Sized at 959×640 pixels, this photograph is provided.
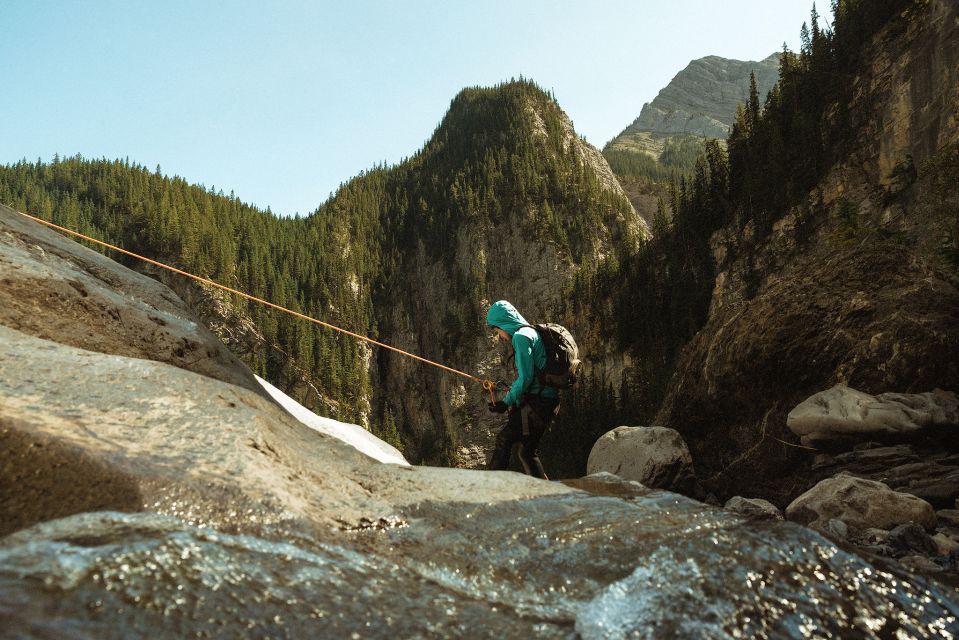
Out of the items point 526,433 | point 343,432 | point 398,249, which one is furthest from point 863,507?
point 398,249

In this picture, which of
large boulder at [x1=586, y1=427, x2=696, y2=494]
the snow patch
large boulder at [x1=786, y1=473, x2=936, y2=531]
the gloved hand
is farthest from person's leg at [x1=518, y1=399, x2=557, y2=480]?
large boulder at [x1=586, y1=427, x2=696, y2=494]

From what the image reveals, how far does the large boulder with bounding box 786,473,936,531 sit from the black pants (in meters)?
2.96

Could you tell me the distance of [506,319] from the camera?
7383 mm

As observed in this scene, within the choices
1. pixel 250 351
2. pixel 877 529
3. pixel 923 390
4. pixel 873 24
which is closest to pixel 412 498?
pixel 877 529

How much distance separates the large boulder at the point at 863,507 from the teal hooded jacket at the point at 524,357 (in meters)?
3.08

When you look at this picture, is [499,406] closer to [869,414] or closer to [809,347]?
[869,414]

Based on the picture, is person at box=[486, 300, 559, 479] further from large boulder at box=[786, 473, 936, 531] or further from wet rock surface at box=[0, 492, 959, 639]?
wet rock surface at box=[0, 492, 959, 639]

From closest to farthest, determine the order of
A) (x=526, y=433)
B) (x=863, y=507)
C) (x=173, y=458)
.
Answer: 1. (x=173, y=458)
2. (x=863, y=507)
3. (x=526, y=433)

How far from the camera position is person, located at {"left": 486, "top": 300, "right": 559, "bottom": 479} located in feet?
23.0

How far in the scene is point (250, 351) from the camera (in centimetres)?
7288

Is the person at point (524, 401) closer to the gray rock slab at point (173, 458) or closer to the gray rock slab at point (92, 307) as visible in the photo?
the gray rock slab at point (173, 458)

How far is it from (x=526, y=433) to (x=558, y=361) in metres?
1.00

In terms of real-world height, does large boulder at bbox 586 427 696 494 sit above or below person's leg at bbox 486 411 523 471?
below

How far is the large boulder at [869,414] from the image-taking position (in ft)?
22.8
